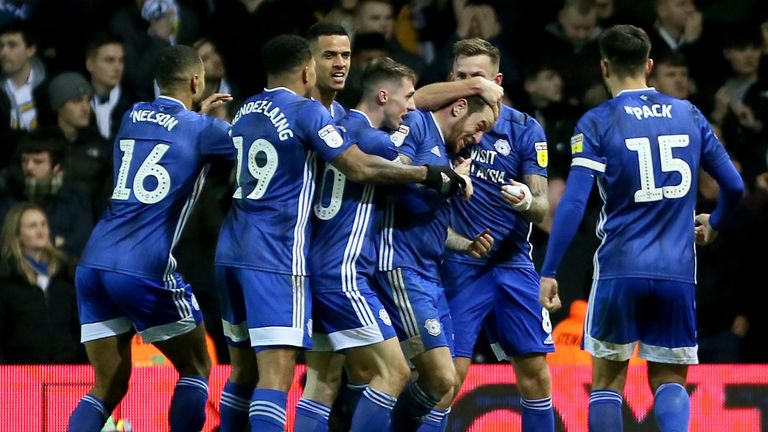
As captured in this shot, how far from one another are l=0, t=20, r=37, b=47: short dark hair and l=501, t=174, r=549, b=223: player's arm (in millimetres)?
4305

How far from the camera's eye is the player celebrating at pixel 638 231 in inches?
264

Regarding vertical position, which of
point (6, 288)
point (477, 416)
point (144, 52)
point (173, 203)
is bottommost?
point (477, 416)

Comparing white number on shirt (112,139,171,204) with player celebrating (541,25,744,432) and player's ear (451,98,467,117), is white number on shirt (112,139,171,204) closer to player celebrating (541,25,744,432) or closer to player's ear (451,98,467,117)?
player's ear (451,98,467,117)

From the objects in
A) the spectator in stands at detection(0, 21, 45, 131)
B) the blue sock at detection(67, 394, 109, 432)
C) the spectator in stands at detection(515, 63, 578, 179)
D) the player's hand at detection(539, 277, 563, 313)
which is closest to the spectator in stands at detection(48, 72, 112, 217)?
the spectator in stands at detection(0, 21, 45, 131)

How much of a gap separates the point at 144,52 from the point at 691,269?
4.83 m

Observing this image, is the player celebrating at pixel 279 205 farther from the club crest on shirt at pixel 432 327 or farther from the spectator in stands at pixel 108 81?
the spectator in stands at pixel 108 81

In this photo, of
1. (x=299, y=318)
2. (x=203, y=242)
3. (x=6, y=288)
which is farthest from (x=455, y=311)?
(x=6, y=288)

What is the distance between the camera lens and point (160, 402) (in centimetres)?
853

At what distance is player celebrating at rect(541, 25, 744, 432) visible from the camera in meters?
6.70

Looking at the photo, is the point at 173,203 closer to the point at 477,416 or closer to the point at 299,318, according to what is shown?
the point at 299,318

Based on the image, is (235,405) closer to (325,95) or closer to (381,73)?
(325,95)

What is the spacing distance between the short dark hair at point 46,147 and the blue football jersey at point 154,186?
2.74 meters

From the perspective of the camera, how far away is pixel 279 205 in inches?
258

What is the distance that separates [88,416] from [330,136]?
1.94 m
